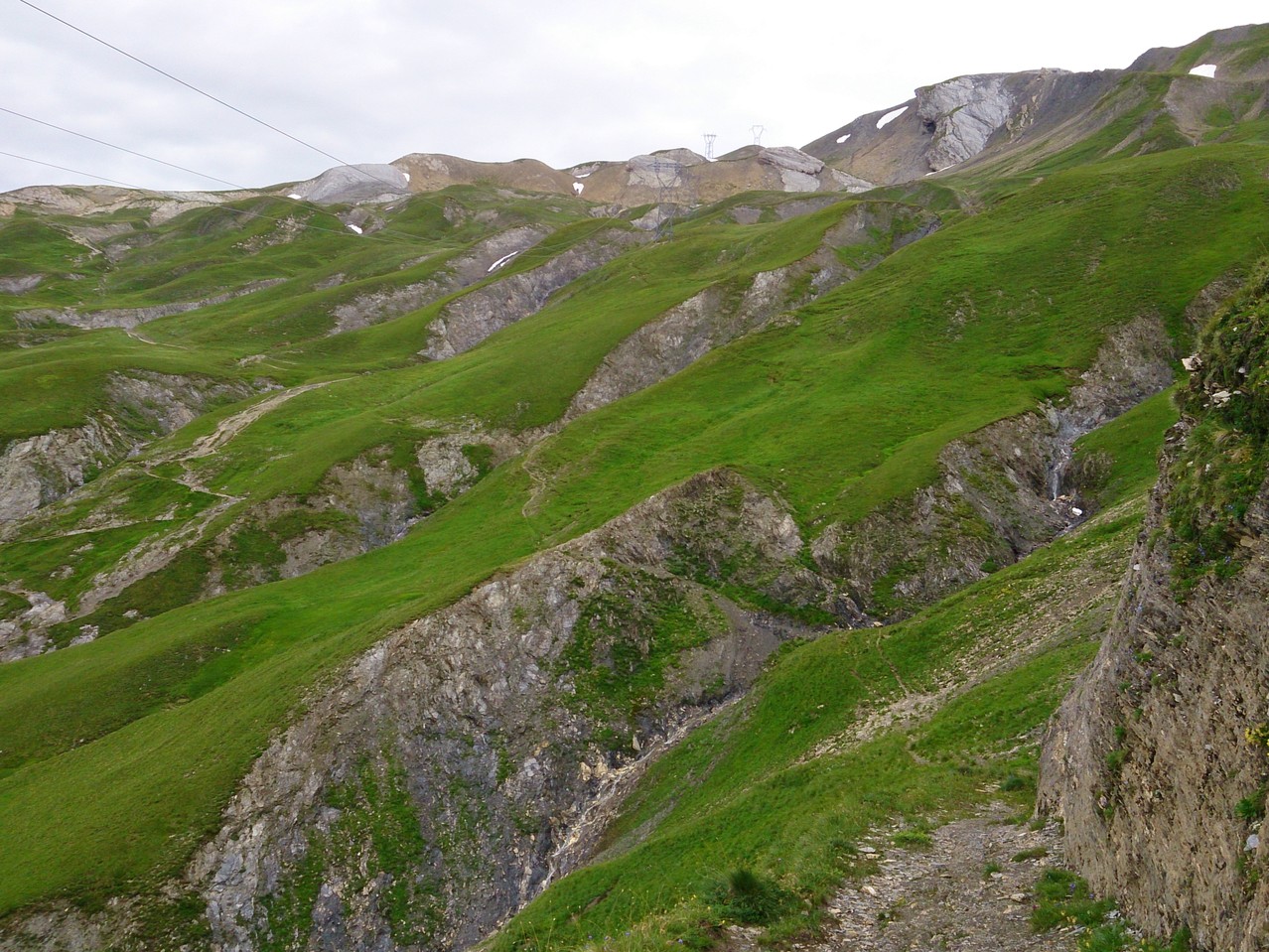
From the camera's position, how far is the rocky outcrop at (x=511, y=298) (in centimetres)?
14338

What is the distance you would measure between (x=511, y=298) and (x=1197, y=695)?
152 meters

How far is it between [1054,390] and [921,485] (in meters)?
20.5

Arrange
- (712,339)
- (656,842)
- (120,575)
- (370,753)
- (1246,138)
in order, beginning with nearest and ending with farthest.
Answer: (656,842) → (370,753) → (120,575) → (712,339) → (1246,138)

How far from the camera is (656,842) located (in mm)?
31734

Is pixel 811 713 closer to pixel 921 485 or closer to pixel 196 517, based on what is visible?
pixel 921 485

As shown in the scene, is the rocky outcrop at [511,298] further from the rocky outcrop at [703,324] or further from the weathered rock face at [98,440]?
the rocky outcrop at [703,324]

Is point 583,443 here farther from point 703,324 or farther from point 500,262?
point 500,262

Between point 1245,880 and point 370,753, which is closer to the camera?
point 1245,880

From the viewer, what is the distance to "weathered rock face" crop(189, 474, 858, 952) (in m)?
A: 37.5

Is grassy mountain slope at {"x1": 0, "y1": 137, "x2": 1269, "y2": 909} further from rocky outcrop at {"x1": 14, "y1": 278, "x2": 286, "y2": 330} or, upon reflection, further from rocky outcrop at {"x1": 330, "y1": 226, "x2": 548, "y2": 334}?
rocky outcrop at {"x1": 14, "y1": 278, "x2": 286, "y2": 330}

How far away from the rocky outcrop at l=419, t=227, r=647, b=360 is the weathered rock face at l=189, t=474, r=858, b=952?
9604cm

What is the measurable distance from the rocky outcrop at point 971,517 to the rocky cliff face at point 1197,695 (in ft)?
108

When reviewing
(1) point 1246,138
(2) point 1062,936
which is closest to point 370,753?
(2) point 1062,936

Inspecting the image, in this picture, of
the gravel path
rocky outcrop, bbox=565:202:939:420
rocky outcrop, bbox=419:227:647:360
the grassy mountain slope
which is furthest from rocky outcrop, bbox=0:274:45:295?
the gravel path
